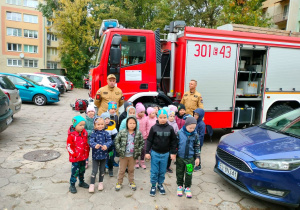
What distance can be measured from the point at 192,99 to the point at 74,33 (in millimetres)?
23206

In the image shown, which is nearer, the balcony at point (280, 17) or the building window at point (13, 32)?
the balcony at point (280, 17)

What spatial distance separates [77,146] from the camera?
3293mm

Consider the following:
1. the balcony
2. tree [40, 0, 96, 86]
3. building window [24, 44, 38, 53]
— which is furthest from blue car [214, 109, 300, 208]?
building window [24, 44, 38, 53]

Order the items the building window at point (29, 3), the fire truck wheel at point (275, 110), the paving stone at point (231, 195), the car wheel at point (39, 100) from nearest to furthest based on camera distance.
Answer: the paving stone at point (231, 195), the fire truck wheel at point (275, 110), the car wheel at point (39, 100), the building window at point (29, 3)

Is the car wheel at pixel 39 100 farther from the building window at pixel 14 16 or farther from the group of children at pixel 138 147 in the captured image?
the building window at pixel 14 16

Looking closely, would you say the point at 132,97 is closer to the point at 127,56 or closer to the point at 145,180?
the point at 127,56

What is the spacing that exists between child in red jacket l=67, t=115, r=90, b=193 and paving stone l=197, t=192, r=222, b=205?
1.93m

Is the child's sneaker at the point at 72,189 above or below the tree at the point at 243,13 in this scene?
below

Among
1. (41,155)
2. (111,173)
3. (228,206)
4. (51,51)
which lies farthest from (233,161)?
(51,51)

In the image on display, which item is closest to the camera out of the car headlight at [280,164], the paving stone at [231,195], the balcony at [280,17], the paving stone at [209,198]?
the car headlight at [280,164]

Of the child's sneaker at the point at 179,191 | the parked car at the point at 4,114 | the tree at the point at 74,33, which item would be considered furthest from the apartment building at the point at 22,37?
the child's sneaker at the point at 179,191

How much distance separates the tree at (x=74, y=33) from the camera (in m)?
24.4

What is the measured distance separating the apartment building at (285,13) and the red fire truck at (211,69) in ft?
69.9

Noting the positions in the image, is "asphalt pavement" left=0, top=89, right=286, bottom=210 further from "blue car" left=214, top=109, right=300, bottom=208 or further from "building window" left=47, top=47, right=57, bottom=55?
"building window" left=47, top=47, right=57, bottom=55
